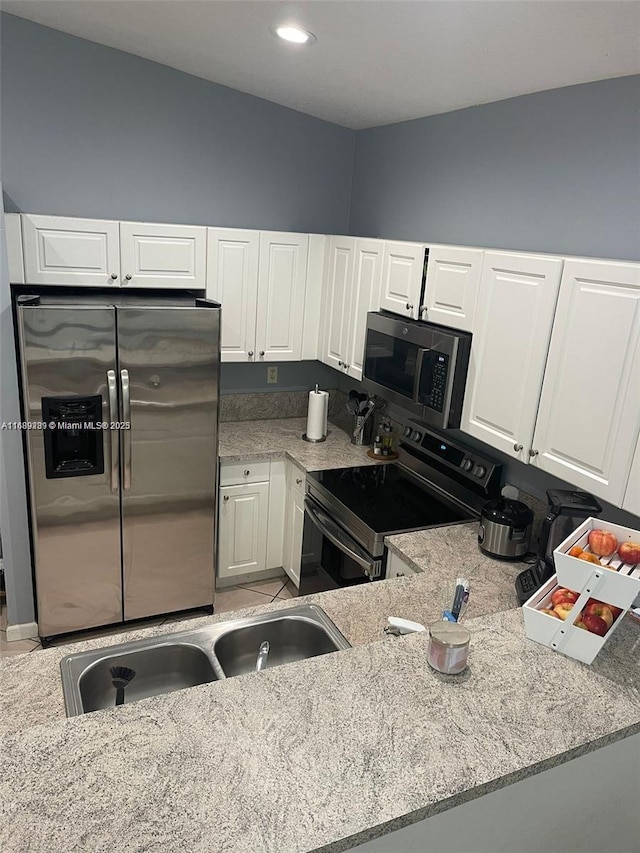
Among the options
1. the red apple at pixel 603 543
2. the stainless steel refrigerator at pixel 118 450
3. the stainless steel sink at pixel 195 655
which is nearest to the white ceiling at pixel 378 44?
the stainless steel refrigerator at pixel 118 450

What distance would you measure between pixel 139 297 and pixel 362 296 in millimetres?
1181

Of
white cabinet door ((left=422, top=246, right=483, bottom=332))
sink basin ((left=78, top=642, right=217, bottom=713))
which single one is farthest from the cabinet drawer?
sink basin ((left=78, top=642, right=217, bottom=713))

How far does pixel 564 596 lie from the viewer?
168 cm

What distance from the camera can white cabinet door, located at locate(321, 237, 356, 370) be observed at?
11.3ft

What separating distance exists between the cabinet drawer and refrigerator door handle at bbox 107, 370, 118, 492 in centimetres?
59

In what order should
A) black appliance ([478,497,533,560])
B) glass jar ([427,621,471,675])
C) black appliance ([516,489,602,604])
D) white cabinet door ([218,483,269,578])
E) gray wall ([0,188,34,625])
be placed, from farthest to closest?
white cabinet door ([218,483,269,578])
gray wall ([0,188,34,625])
black appliance ([478,497,533,560])
black appliance ([516,489,602,604])
glass jar ([427,621,471,675])

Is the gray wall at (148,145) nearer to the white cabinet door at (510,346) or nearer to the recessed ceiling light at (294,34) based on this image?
the recessed ceiling light at (294,34)

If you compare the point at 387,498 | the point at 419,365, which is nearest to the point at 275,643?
the point at 387,498

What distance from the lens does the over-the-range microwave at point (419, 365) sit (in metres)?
2.57

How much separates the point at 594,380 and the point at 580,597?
71 centimetres

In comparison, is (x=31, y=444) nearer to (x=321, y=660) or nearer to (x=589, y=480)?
(x=321, y=660)

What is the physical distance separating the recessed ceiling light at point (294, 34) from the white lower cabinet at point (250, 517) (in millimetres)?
1994

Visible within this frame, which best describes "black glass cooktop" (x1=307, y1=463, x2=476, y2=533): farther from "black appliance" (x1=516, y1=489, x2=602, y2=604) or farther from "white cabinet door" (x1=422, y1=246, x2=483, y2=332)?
"white cabinet door" (x1=422, y1=246, x2=483, y2=332)

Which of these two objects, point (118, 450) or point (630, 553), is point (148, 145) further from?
point (630, 553)
